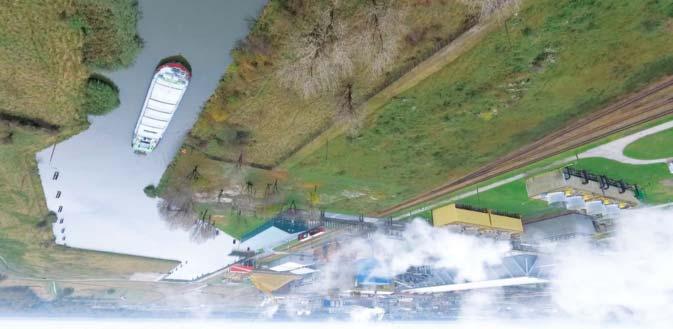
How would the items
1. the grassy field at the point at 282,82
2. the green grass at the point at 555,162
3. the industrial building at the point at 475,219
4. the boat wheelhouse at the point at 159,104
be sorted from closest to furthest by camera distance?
the grassy field at the point at 282,82
the boat wheelhouse at the point at 159,104
the green grass at the point at 555,162
the industrial building at the point at 475,219

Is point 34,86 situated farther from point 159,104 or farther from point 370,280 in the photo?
point 370,280

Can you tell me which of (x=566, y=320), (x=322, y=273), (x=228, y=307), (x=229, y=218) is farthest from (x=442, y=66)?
(x=228, y=307)

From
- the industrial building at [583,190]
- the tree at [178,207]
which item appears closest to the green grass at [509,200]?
the industrial building at [583,190]

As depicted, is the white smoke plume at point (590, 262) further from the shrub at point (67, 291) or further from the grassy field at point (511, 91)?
the shrub at point (67, 291)

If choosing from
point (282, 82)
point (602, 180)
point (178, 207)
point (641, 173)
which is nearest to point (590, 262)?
point (641, 173)

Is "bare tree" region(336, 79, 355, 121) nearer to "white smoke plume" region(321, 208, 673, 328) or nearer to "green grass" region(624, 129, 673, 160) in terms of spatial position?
"green grass" region(624, 129, 673, 160)
